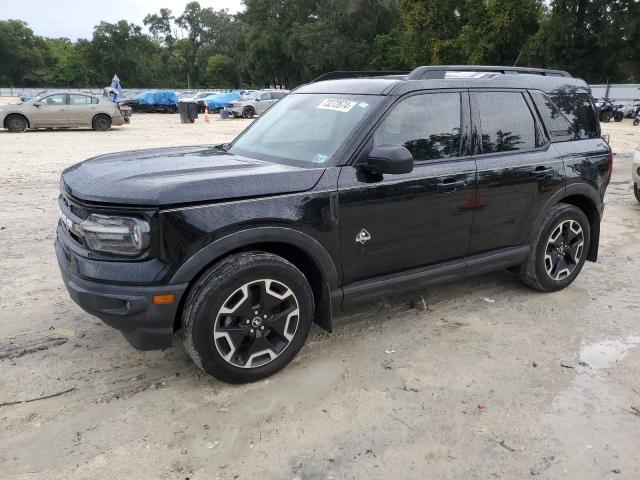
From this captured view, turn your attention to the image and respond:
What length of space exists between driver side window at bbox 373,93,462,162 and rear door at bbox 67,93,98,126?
1939cm

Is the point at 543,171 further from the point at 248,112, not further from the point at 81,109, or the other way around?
the point at 248,112

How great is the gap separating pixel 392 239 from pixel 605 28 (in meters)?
43.4

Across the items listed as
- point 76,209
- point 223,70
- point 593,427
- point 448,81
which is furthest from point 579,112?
point 223,70

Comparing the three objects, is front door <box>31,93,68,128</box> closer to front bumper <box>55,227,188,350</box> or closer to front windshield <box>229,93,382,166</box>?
front windshield <box>229,93,382,166</box>

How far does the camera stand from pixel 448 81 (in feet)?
12.8

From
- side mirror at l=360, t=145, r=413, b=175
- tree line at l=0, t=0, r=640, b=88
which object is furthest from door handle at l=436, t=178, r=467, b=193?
tree line at l=0, t=0, r=640, b=88

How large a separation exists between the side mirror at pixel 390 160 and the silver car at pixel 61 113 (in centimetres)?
1966

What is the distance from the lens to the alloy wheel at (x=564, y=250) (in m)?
4.63

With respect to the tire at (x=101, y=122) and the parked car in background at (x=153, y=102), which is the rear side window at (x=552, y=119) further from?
the parked car in background at (x=153, y=102)

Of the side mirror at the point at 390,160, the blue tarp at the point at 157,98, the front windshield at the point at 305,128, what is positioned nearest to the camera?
the side mirror at the point at 390,160

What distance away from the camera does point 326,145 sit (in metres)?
3.57

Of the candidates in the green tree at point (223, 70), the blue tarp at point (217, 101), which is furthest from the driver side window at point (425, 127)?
the green tree at point (223, 70)

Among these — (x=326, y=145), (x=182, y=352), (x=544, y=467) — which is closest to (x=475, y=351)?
(x=544, y=467)

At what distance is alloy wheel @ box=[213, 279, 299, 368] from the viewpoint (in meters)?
3.09
